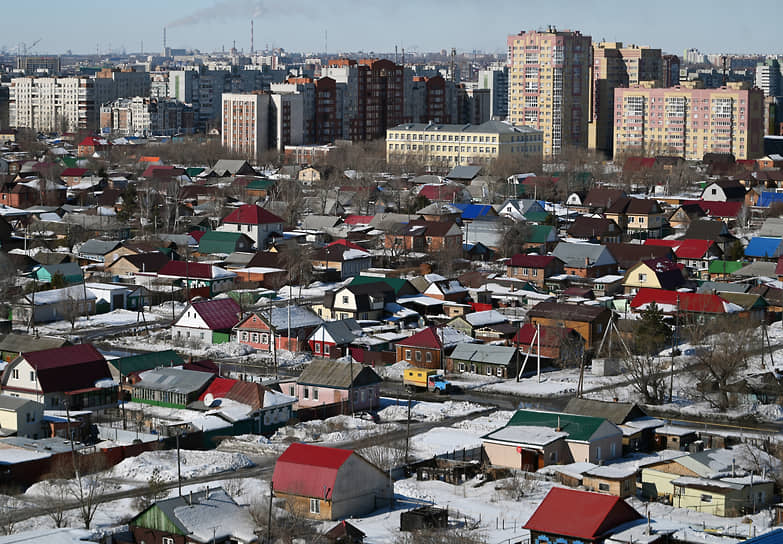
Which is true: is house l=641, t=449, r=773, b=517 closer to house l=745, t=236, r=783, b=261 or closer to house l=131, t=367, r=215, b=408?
house l=131, t=367, r=215, b=408

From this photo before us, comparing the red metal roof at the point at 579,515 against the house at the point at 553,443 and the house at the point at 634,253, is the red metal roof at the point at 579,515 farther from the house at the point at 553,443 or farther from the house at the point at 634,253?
the house at the point at 634,253

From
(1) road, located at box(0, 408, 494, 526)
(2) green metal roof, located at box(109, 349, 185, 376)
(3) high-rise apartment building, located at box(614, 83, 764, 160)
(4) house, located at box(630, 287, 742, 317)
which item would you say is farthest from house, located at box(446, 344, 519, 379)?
(3) high-rise apartment building, located at box(614, 83, 764, 160)

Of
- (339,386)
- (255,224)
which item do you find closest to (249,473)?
(339,386)

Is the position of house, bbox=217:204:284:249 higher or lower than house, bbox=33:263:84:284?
higher

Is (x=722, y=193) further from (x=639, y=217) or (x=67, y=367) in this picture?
(x=67, y=367)

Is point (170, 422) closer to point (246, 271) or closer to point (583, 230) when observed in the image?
point (246, 271)

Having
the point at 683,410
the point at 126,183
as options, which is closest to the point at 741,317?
the point at 683,410
